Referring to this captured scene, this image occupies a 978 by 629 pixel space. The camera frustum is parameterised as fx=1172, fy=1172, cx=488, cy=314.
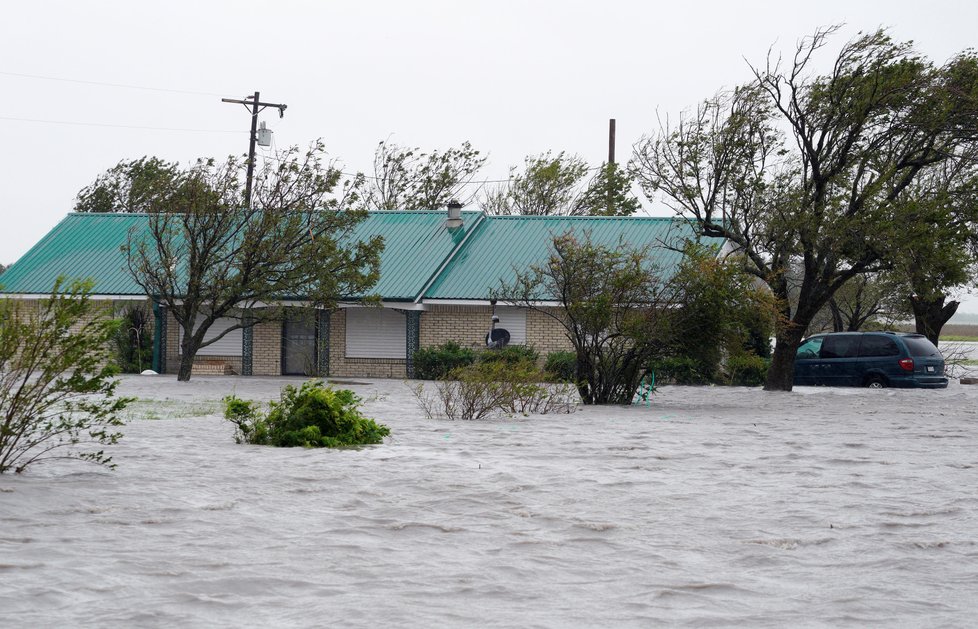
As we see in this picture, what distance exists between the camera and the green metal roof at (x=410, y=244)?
34.5m

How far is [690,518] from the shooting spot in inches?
326

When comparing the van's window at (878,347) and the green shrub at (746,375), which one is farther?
the green shrub at (746,375)

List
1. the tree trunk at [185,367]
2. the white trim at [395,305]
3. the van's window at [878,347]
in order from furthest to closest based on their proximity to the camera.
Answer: the white trim at [395,305], the tree trunk at [185,367], the van's window at [878,347]

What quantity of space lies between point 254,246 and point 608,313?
10.4 meters

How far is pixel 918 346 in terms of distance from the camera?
29.2 metres

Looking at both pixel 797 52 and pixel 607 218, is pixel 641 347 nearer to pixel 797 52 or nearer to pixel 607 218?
pixel 797 52

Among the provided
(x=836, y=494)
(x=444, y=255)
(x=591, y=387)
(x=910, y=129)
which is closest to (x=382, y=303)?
(x=444, y=255)

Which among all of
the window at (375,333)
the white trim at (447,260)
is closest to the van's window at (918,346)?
the white trim at (447,260)

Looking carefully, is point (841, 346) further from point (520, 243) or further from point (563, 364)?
point (520, 243)

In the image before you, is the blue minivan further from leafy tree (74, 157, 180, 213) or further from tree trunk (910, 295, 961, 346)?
leafy tree (74, 157, 180, 213)

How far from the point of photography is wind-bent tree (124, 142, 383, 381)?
28578 mm

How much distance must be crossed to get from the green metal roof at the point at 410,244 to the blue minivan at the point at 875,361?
11.4m

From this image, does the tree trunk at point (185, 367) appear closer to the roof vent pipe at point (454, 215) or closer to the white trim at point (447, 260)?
the white trim at point (447, 260)

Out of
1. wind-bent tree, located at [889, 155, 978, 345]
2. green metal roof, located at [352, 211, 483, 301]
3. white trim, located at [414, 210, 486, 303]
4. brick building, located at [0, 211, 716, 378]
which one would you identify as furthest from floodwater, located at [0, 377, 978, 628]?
green metal roof, located at [352, 211, 483, 301]
